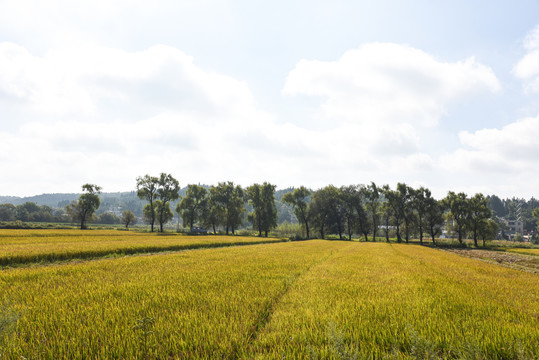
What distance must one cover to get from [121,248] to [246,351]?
26.3m

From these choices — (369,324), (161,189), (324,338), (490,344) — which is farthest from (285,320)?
(161,189)

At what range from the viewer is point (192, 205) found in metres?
89.9

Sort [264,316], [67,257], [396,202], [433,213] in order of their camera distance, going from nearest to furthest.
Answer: [264,316] → [67,257] → [433,213] → [396,202]

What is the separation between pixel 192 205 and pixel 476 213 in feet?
318

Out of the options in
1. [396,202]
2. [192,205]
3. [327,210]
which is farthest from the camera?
[192,205]

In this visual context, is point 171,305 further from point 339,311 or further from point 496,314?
point 496,314

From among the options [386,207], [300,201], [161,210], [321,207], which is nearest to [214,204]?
[161,210]

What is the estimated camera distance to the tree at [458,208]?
234 feet

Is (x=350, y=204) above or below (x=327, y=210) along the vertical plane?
above

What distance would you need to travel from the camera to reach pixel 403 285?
9.30 metres

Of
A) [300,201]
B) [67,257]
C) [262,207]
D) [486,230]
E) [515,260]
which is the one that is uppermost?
[300,201]

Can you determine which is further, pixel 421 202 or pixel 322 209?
pixel 322 209

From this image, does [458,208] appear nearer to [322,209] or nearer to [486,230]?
[486,230]

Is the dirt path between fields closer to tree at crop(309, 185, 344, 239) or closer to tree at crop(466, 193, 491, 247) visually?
tree at crop(466, 193, 491, 247)
